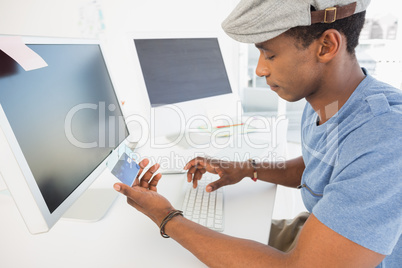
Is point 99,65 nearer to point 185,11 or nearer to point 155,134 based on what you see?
point 155,134

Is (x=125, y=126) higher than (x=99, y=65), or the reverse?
(x=99, y=65)

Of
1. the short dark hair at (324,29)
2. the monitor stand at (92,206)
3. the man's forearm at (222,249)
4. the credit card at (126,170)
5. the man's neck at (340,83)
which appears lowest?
the monitor stand at (92,206)

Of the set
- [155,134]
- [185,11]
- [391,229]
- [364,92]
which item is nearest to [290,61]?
[364,92]

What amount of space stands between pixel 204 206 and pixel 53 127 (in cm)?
44

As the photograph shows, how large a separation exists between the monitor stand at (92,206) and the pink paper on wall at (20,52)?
41cm

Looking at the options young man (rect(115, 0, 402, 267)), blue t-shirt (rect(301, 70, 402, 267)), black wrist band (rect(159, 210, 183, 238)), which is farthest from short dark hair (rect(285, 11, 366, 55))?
black wrist band (rect(159, 210, 183, 238))

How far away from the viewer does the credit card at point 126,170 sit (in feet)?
2.49

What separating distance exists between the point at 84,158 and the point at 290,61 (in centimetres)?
57

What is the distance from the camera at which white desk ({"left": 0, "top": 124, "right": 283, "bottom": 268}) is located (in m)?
0.64

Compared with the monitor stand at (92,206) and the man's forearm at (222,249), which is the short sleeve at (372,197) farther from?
the monitor stand at (92,206)

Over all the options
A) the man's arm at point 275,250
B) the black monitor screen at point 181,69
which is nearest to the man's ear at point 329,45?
the man's arm at point 275,250

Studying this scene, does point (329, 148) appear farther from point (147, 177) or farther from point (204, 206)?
point (147, 177)

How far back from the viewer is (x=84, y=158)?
2.44 feet

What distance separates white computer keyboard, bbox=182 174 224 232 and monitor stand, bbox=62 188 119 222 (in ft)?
0.75
